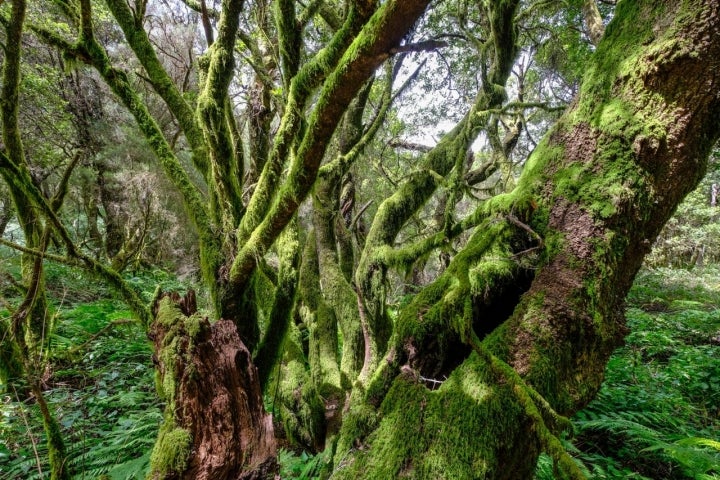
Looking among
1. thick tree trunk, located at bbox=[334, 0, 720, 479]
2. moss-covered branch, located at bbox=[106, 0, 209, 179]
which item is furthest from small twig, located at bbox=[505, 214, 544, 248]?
moss-covered branch, located at bbox=[106, 0, 209, 179]

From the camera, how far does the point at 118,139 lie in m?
10.8

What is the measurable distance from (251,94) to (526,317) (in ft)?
13.8

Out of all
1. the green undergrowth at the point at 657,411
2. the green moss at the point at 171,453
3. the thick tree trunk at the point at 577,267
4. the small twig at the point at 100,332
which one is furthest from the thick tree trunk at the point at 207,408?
the green undergrowth at the point at 657,411

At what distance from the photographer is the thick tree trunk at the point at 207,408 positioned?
189cm

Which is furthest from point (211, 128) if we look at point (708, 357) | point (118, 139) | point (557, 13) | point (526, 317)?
point (118, 139)

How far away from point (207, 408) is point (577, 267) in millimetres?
2237

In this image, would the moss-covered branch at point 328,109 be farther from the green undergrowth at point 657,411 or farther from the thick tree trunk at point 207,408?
the green undergrowth at point 657,411

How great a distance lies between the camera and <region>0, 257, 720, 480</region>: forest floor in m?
2.63

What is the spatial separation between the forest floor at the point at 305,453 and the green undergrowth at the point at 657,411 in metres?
0.01

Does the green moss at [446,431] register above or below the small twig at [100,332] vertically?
below

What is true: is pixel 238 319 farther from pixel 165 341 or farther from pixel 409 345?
pixel 409 345

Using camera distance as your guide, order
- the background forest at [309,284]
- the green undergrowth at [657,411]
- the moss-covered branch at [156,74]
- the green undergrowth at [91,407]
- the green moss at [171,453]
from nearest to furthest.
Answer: the green moss at [171,453] < the background forest at [309,284] < the green undergrowth at [91,407] < the green undergrowth at [657,411] < the moss-covered branch at [156,74]

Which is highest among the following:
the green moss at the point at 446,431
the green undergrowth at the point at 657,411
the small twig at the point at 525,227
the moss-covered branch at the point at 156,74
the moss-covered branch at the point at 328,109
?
the moss-covered branch at the point at 156,74

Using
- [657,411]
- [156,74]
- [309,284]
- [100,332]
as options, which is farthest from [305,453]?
[156,74]
